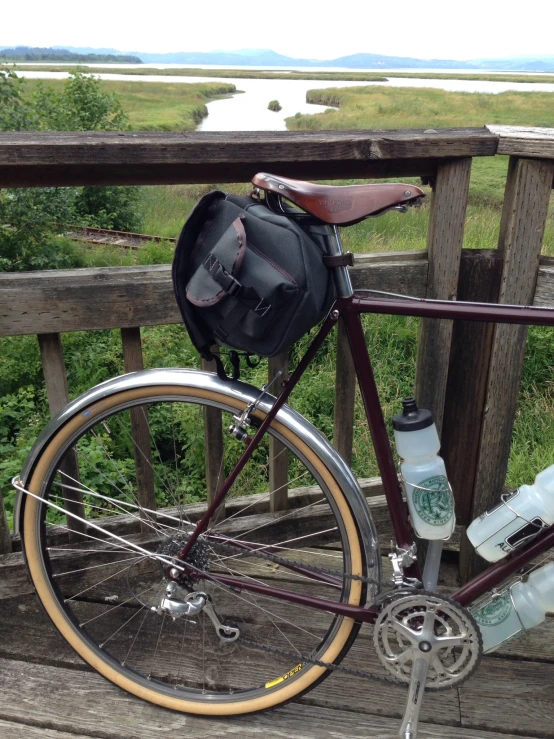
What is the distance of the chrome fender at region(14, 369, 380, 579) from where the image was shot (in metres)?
1.41

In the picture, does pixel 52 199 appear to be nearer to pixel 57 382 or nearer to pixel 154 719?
pixel 57 382

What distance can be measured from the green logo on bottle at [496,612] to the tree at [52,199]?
6.67 meters

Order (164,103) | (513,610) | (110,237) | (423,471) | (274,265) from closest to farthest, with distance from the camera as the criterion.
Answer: (274,265), (423,471), (513,610), (110,237), (164,103)

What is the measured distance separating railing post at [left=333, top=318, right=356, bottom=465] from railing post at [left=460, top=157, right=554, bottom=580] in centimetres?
38

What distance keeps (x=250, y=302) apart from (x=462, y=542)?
1.20m

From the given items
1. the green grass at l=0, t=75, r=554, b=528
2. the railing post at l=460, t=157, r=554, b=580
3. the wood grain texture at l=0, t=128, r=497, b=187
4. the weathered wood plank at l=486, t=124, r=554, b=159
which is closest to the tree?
the green grass at l=0, t=75, r=554, b=528

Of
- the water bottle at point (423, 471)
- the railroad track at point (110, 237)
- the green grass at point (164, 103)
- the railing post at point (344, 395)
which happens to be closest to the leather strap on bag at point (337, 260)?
the water bottle at point (423, 471)

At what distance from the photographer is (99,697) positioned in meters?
1.65

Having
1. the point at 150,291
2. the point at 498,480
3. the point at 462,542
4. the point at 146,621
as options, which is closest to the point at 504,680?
the point at 462,542

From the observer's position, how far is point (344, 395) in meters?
1.83

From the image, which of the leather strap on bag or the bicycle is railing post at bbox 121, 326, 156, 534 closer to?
the bicycle

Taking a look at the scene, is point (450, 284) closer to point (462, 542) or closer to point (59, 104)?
point (462, 542)

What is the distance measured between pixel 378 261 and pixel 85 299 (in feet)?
2.46

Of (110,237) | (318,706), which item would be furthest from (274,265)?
(110,237)
